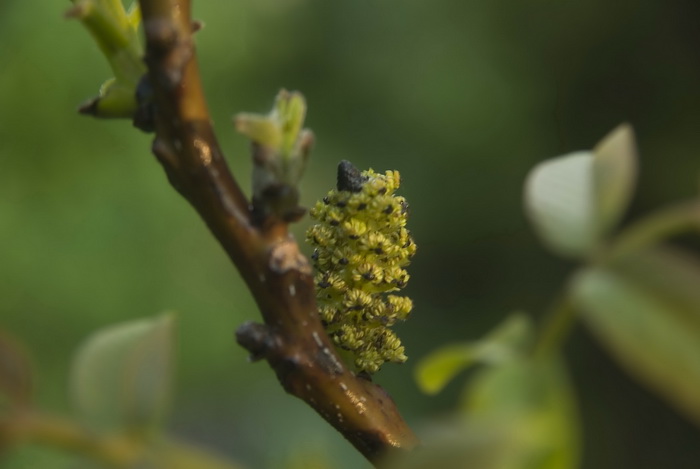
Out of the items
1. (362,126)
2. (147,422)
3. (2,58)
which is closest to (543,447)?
(147,422)

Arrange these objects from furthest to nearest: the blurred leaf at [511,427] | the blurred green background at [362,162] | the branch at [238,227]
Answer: the blurred green background at [362,162]
the branch at [238,227]
the blurred leaf at [511,427]

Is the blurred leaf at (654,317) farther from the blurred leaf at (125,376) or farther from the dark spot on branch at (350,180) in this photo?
the dark spot on branch at (350,180)

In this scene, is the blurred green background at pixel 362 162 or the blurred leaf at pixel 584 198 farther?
the blurred green background at pixel 362 162

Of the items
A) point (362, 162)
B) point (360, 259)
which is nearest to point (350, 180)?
point (360, 259)

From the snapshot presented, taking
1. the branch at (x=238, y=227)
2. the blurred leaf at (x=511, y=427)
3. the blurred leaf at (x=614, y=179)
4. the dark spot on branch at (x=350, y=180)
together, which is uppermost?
the dark spot on branch at (x=350, y=180)

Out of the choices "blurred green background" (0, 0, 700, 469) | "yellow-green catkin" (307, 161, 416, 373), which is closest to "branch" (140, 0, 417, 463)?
"yellow-green catkin" (307, 161, 416, 373)

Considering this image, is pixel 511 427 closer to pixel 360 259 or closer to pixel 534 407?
pixel 534 407

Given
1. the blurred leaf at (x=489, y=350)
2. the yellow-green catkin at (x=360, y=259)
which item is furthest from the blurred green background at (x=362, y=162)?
the blurred leaf at (x=489, y=350)
